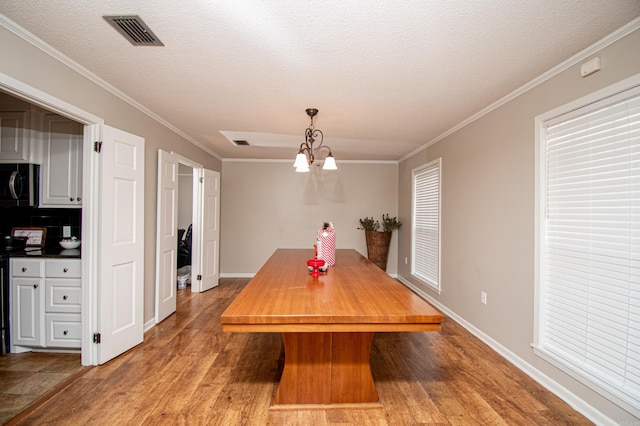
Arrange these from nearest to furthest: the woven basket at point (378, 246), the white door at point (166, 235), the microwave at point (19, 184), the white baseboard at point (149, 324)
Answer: the microwave at point (19, 184)
the white baseboard at point (149, 324)
the white door at point (166, 235)
the woven basket at point (378, 246)

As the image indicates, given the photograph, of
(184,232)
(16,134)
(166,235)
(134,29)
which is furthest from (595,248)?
(184,232)

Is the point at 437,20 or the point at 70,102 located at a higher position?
the point at 437,20

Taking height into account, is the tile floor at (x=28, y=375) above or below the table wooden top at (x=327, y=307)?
below

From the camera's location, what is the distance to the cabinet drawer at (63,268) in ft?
8.70

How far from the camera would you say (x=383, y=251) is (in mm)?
5766

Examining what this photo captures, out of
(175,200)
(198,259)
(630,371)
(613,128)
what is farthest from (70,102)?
(630,371)

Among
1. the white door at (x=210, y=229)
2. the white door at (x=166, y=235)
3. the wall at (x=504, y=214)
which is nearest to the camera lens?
the wall at (x=504, y=214)

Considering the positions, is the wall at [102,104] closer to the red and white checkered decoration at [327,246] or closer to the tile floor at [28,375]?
the tile floor at [28,375]

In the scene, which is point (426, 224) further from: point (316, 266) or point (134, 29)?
point (134, 29)

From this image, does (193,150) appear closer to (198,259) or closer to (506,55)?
(198,259)

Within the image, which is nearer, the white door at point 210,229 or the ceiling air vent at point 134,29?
the ceiling air vent at point 134,29

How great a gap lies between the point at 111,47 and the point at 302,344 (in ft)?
7.50

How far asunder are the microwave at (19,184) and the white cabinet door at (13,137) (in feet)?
0.27

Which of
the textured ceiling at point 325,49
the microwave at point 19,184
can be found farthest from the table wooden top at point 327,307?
the microwave at point 19,184
